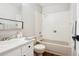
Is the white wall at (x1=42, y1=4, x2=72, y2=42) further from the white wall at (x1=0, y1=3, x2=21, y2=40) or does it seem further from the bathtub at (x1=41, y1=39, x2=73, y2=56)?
the white wall at (x1=0, y1=3, x2=21, y2=40)

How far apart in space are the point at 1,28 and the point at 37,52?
1071mm

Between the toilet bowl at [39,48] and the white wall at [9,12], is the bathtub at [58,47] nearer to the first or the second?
the toilet bowl at [39,48]

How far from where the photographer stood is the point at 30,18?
78.2 inches

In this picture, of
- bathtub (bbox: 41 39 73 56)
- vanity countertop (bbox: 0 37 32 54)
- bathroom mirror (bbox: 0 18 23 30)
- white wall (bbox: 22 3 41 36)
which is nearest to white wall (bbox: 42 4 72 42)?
bathtub (bbox: 41 39 73 56)

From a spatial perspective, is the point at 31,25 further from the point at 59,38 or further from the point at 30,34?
the point at 59,38

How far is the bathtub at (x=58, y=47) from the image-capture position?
6.61 ft

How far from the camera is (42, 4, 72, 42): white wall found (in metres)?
1.91

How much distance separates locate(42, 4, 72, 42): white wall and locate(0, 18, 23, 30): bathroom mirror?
0.67m

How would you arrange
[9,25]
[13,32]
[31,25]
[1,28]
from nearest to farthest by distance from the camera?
[1,28], [9,25], [13,32], [31,25]

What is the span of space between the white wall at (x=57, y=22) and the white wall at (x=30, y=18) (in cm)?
22

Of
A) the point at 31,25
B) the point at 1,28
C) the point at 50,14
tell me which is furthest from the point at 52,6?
the point at 1,28

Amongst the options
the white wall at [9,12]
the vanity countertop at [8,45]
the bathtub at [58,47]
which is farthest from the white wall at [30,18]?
the vanity countertop at [8,45]

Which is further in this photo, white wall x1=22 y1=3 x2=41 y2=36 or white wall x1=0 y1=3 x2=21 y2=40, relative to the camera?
white wall x1=22 y1=3 x2=41 y2=36

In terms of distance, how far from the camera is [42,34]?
207 centimetres
